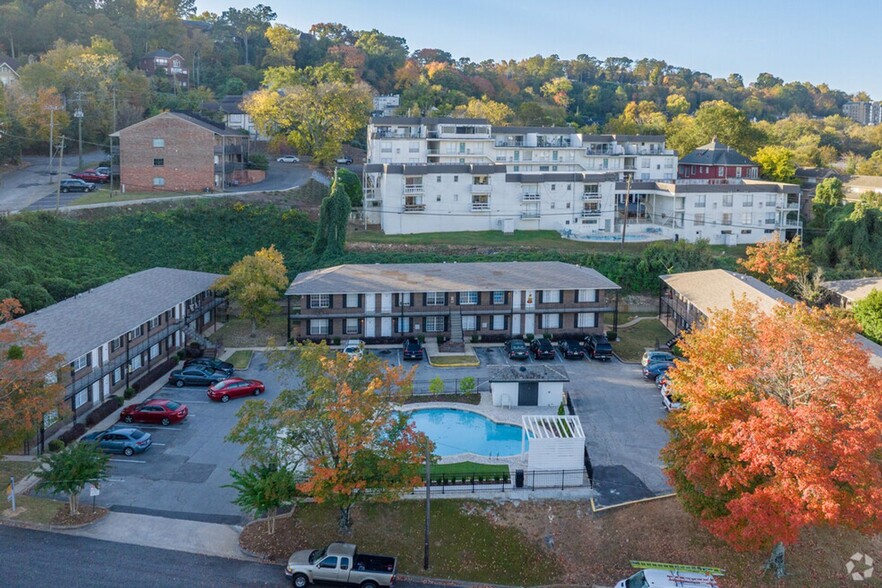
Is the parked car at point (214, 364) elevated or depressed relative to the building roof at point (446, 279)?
depressed

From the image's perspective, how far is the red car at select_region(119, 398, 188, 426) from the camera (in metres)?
34.8

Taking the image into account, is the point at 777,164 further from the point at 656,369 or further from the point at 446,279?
the point at 446,279

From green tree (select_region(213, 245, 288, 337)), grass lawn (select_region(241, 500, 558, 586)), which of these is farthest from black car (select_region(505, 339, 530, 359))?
grass lawn (select_region(241, 500, 558, 586))

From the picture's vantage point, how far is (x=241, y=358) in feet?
147

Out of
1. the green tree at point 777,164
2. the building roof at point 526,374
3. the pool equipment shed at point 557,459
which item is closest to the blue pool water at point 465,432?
the building roof at point 526,374

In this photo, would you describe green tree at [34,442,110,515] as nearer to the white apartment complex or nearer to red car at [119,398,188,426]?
red car at [119,398,188,426]

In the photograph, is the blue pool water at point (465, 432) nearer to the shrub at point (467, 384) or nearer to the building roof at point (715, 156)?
the shrub at point (467, 384)

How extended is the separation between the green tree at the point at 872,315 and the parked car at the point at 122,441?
136 feet

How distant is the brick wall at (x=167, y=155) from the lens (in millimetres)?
68625

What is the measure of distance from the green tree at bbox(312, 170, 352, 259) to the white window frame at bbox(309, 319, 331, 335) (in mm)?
13986

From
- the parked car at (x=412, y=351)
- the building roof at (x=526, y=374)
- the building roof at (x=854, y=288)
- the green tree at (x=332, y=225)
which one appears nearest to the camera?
the building roof at (x=526, y=374)

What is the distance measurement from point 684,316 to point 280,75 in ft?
238

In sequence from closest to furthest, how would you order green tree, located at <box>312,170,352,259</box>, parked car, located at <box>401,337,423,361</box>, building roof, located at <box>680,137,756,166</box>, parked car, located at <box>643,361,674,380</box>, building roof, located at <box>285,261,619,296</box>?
1. parked car, located at <box>643,361,674,380</box>
2. parked car, located at <box>401,337,423,361</box>
3. building roof, located at <box>285,261,619,296</box>
4. green tree, located at <box>312,170,352,259</box>
5. building roof, located at <box>680,137,756,166</box>

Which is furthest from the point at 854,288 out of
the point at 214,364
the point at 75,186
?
the point at 75,186
